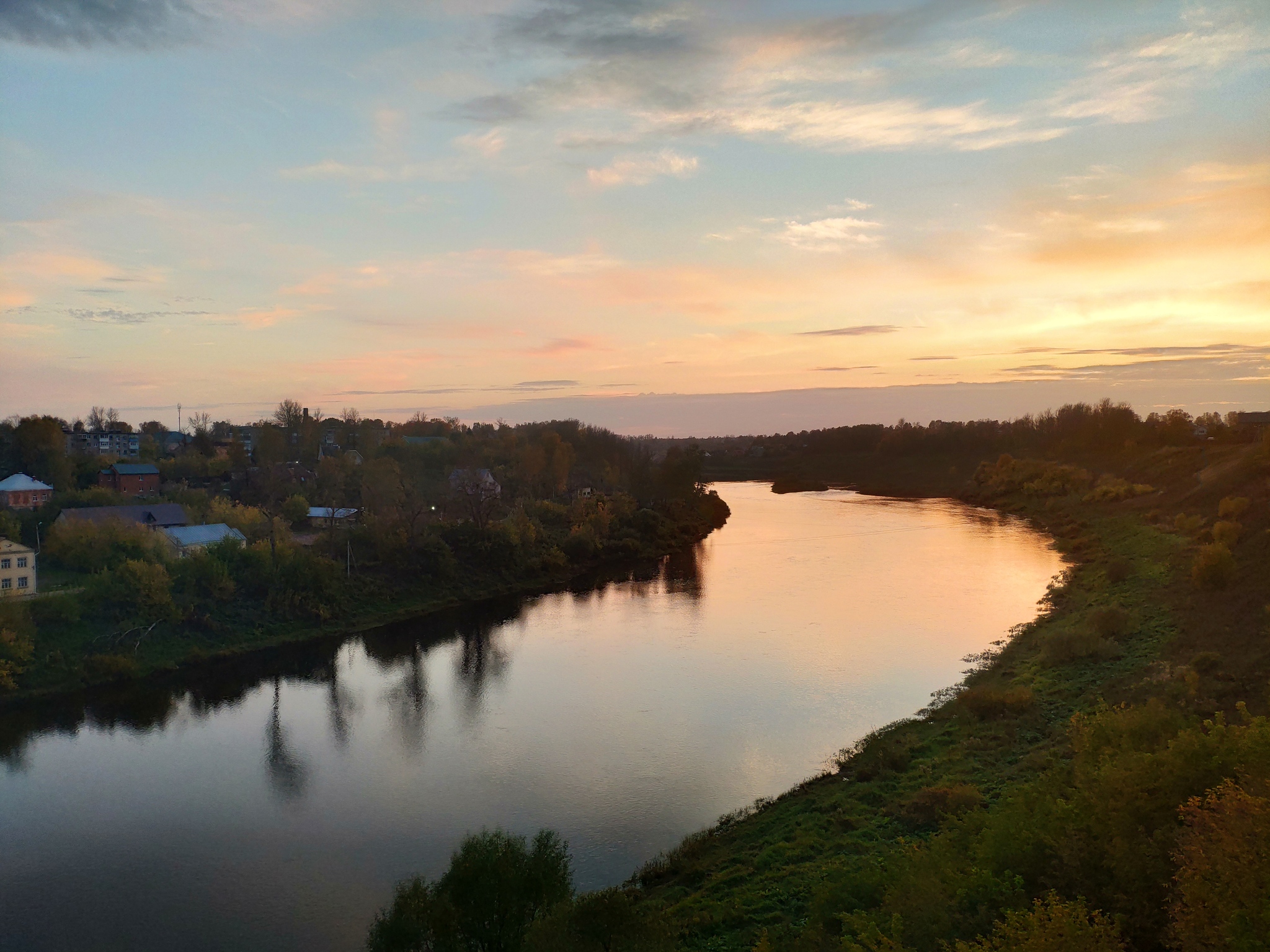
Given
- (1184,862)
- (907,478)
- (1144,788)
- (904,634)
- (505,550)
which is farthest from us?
(907,478)

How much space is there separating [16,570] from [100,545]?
168 inches

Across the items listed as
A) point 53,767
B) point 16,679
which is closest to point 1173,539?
point 53,767

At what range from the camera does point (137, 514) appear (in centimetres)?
3581

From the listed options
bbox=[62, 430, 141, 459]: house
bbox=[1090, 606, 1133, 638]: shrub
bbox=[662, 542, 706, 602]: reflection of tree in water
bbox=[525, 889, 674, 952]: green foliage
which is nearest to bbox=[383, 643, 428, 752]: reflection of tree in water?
bbox=[525, 889, 674, 952]: green foliage

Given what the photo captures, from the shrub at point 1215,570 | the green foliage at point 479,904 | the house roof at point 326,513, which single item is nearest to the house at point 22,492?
the house roof at point 326,513

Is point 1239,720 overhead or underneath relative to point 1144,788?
underneath

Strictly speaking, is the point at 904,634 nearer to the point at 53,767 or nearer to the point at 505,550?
the point at 505,550

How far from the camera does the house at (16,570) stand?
2522cm

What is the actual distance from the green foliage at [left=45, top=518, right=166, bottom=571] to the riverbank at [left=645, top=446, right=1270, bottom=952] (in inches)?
963

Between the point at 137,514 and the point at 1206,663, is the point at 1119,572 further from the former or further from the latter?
the point at 137,514

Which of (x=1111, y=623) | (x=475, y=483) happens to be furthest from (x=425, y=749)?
(x=475, y=483)

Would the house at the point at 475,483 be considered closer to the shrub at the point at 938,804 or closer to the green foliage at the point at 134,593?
the green foliage at the point at 134,593

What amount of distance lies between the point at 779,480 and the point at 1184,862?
96.7 meters

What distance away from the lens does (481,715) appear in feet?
68.7
